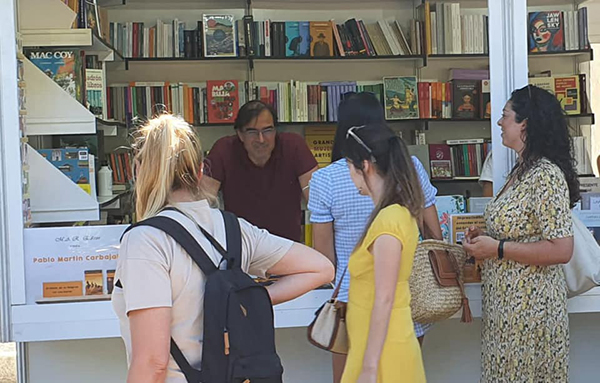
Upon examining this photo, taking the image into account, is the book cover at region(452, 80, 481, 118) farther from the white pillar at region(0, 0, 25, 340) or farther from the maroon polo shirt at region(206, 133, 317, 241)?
the white pillar at region(0, 0, 25, 340)

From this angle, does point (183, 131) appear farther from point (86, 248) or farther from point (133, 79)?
point (133, 79)

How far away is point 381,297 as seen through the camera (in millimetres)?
2232

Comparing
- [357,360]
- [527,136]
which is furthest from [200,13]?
[357,360]

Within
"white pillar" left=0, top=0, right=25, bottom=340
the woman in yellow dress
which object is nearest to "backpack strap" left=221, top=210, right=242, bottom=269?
the woman in yellow dress

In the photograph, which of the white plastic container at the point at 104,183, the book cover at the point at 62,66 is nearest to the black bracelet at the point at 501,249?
the book cover at the point at 62,66

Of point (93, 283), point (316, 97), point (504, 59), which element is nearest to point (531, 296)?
point (504, 59)

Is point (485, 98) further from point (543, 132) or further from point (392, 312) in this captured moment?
point (392, 312)

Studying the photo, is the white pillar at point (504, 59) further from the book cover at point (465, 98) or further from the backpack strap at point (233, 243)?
the book cover at point (465, 98)

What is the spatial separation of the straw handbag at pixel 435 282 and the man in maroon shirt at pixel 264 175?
1262 mm

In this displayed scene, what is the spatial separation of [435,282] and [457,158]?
3.44m

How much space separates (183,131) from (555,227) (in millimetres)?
1573

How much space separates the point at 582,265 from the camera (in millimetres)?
3043

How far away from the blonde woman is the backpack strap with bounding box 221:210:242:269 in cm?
2

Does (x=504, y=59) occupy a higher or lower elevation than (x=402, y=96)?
lower
